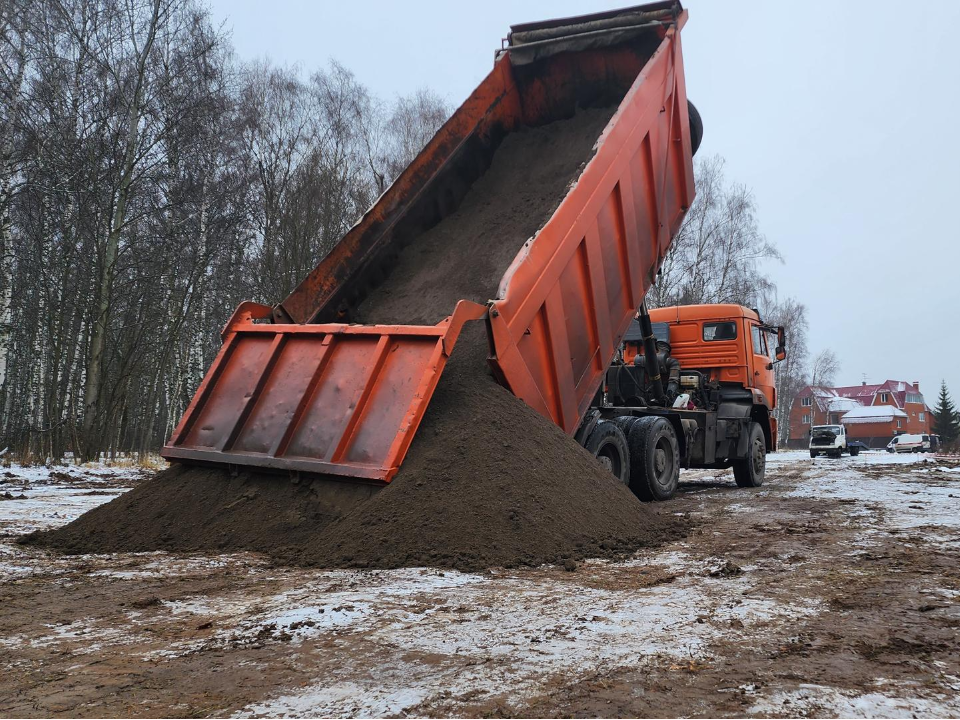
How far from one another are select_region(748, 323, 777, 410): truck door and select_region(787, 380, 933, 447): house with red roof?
4621 centimetres

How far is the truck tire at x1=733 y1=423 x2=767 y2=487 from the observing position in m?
10.6

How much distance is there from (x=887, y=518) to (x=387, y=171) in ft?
70.2

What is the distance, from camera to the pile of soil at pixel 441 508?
4.48 meters

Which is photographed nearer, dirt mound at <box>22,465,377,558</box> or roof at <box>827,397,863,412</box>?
dirt mound at <box>22,465,377,558</box>

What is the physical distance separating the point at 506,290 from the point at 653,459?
337 centimetres

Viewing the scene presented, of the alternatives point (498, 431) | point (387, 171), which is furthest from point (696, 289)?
point (498, 431)

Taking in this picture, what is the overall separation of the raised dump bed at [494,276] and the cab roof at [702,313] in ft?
8.54

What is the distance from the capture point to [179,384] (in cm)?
2134

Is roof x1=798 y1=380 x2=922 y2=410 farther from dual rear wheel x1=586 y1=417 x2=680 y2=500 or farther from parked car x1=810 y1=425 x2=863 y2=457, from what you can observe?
dual rear wheel x1=586 y1=417 x2=680 y2=500

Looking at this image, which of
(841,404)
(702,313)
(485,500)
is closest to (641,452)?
(702,313)

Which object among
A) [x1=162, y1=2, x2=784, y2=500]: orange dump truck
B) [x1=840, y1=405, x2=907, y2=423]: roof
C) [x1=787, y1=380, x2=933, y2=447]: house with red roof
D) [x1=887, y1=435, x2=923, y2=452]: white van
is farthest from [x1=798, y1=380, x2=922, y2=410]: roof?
[x1=162, y1=2, x2=784, y2=500]: orange dump truck

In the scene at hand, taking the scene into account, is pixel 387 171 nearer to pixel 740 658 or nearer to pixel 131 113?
pixel 131 113

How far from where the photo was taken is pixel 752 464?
35.1 ft

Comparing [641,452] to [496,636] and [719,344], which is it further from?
[496,636]
